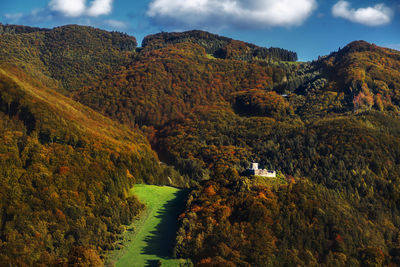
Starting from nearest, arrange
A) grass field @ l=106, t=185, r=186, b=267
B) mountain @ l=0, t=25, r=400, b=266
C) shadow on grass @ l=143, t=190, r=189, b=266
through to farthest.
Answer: grass field @ l=106, t=185, r=186, b=267 < shadow on grass @ l=143, t=190, r=189, b=266 < mountain @ l=0, t=25, r=400, b=266

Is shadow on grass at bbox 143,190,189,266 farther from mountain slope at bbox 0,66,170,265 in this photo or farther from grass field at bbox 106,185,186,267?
mountain slope at bbox 0,66,170,265

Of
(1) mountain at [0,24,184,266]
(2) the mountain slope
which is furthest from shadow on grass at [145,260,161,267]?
(2) the mountain slope

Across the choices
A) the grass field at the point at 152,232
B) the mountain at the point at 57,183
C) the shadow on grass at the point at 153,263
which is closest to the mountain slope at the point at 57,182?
the mountain at the point at 57,183

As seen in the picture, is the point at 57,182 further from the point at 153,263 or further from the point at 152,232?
the point at 153,263

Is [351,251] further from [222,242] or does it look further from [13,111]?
[13,111]

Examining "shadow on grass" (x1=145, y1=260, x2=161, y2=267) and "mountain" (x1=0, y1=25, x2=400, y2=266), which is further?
"mountain" (x1=0, y1=25, x2=400, y2=266)

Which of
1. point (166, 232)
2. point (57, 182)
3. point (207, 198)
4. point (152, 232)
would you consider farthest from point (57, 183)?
point (207, 198)

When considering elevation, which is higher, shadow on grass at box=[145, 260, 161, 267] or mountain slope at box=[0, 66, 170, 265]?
mountain slope at box=[0, 66, 170, 265]

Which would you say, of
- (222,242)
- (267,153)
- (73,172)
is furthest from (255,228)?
(267,153)
